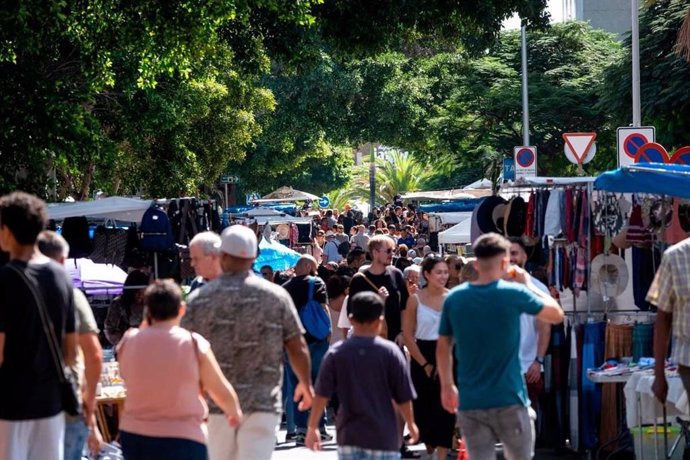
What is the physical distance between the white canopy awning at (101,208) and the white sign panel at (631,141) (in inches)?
236

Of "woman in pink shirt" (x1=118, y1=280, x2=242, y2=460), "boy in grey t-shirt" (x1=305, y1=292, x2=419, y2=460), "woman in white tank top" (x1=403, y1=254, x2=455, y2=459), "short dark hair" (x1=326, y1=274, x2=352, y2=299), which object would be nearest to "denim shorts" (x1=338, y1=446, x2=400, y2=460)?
"boy in grey t-shirt" (x1=305, y1=292, x2=419, y2=460)

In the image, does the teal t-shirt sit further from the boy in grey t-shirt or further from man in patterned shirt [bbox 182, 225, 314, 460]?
man in patterned shirt [bbox 182, 225, 314, 460]

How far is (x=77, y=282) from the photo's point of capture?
15.4 meters

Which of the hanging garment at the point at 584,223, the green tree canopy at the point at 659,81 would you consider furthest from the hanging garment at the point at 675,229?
the green tree canopy at the point at 659,81

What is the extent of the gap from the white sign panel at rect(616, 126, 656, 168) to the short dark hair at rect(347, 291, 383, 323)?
418 inches

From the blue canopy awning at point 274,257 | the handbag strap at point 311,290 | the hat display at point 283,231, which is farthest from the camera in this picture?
the hat display at point 283,231

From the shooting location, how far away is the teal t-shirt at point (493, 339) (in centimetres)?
820

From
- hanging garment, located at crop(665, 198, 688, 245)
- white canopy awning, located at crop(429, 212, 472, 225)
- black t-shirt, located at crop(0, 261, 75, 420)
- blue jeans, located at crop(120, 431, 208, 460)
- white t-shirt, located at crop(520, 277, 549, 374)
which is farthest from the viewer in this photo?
white canopy awning, located at crop(429, 212, 472, 225)

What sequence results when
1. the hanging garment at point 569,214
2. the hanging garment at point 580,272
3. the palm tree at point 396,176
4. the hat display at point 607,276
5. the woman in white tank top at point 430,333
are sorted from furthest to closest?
the palm tree at point 396,176, the hanging garment at point 569,214, the hanging garment at point 580,272, the hat display at point 607,276, the woman in white tank top at point 430,333

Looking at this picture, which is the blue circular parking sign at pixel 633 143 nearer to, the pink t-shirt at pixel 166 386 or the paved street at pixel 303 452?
the paved street at pixel 303 452

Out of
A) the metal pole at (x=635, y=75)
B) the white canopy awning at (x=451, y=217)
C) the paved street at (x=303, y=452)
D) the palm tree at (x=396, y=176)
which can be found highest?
the palm tree at (x=396, y=176)

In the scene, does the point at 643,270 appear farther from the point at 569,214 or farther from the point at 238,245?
the point at 238,245

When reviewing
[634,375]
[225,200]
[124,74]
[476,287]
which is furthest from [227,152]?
[476,287]

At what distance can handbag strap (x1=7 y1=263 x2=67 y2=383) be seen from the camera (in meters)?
7.11
